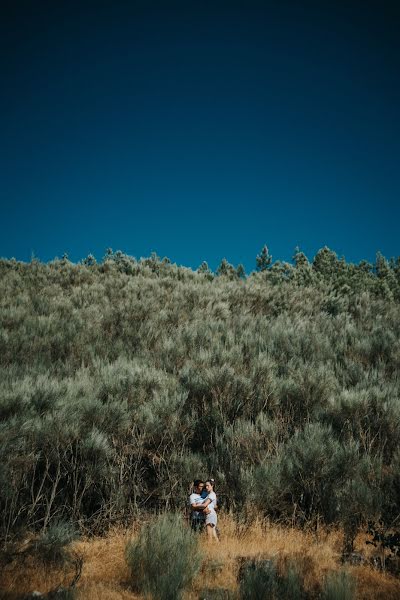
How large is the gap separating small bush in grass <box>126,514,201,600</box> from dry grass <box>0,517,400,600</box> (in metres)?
0.13

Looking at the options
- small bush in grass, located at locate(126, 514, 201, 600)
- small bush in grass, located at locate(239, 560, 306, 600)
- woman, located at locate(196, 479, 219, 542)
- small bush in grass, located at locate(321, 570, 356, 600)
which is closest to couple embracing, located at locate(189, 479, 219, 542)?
woman, located at locate(196, 479, 219, 542)

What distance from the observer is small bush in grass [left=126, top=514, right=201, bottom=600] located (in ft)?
10.1

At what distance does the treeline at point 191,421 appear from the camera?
4516mm

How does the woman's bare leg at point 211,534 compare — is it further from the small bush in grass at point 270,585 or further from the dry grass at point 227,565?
the small bush in grass at point 270,585

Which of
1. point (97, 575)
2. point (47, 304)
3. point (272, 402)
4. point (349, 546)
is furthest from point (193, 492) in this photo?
point (47, 304)

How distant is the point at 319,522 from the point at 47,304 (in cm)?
1057

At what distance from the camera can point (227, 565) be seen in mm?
3584

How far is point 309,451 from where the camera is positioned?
4.88m

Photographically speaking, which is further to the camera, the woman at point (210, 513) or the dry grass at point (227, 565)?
the woman at point (210, 513)

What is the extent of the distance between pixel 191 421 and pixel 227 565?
2360mm

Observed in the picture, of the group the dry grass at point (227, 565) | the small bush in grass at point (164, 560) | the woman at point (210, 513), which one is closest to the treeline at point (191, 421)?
the dry grass at point (227, 565)

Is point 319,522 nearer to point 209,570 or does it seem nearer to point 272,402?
point 209,570

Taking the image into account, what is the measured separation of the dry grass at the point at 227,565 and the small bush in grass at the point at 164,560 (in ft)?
0.43

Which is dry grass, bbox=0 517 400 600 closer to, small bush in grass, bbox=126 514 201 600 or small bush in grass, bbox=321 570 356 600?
small bush in grass, bbox=126 514 201 600
